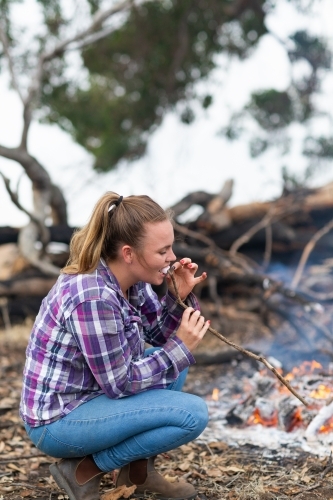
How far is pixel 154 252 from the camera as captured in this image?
264 cm

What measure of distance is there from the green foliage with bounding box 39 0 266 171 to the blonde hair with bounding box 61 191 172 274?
7.39 m

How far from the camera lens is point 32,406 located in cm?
266

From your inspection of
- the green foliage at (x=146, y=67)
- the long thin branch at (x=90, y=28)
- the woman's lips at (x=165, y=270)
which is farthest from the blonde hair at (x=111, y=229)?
the green foliage at (x=146, y=67)

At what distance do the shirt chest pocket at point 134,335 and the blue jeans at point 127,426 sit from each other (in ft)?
0.65

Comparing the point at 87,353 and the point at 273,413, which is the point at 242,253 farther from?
the point at 87,353

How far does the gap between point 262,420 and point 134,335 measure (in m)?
1.65

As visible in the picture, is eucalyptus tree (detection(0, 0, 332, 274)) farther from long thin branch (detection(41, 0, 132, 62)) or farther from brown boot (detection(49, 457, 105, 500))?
brown boot (detection(49, 457, 105, 500))

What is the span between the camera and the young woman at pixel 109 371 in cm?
257

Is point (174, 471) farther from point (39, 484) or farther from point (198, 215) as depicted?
point (198, 215)

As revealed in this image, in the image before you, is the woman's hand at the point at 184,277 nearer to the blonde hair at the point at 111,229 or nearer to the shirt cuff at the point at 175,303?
the shirt cuff at the point at 175,303

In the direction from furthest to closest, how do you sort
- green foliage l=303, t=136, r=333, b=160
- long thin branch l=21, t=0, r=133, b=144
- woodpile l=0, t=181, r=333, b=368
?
1. green foliage l=303, t=136, r=333, b=160
2. long thin branch l=21, t=0, r=133, b=144
3. woodpile l=0, t=181, r=333, b=368

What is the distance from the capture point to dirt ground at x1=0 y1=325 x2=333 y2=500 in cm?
296

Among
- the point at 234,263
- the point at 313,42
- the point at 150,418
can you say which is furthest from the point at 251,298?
the point at 150,418

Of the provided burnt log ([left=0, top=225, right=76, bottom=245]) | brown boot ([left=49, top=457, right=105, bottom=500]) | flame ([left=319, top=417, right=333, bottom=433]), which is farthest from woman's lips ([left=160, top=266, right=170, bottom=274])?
burnt log ([left=0, top=225, right=76, bottom=245])
